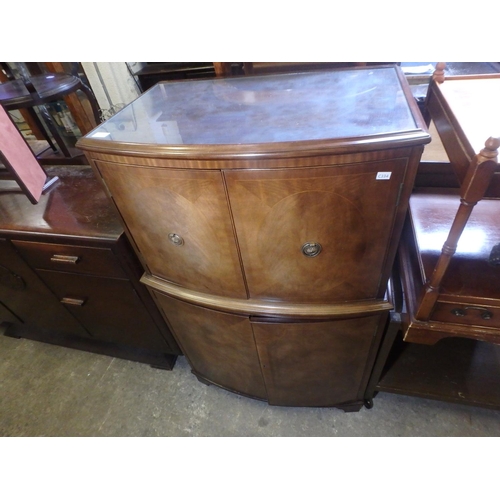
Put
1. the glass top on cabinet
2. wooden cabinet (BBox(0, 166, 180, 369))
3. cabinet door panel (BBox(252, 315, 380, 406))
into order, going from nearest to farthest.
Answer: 1. the glass top on cabinet
2. cabinet door panel (BBox(252, 315, 380, 406))
3. wooden cabinet (BBox(0, 166, 180, 369))

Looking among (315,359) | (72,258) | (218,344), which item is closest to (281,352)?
(315,359)

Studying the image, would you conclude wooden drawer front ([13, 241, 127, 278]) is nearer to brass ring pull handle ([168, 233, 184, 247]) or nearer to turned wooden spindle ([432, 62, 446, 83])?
brass ring pull handle ([168, 233, 184, 247])

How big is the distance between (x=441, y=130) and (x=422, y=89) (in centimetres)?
48

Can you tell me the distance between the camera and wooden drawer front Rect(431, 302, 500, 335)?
70 cm

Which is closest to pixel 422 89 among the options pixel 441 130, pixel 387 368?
pixel 441 130

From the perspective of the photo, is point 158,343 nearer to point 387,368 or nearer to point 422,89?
point 387,368

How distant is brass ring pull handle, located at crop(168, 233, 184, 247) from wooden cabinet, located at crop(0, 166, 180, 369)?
28 centimetres

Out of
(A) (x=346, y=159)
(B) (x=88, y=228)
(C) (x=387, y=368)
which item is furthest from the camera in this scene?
(C) (x=387, y=368)

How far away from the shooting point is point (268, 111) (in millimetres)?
721

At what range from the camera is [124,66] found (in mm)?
1982

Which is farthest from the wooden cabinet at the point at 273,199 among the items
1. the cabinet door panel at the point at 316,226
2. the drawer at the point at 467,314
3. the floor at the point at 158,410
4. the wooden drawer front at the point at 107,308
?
the floor at the point at 158,410

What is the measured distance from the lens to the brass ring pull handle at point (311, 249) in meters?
0.70

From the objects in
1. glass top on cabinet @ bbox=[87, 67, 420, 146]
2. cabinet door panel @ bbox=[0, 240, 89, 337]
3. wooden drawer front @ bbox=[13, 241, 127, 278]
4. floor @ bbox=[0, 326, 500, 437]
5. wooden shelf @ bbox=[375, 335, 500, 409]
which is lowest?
floor @ bbox=[0, 326, 500, 437]

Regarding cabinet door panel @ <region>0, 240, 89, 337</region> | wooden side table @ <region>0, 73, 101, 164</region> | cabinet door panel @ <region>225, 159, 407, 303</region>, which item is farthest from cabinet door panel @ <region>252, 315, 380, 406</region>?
wooden side table @ <region>0, 73, 101, 164</region>
